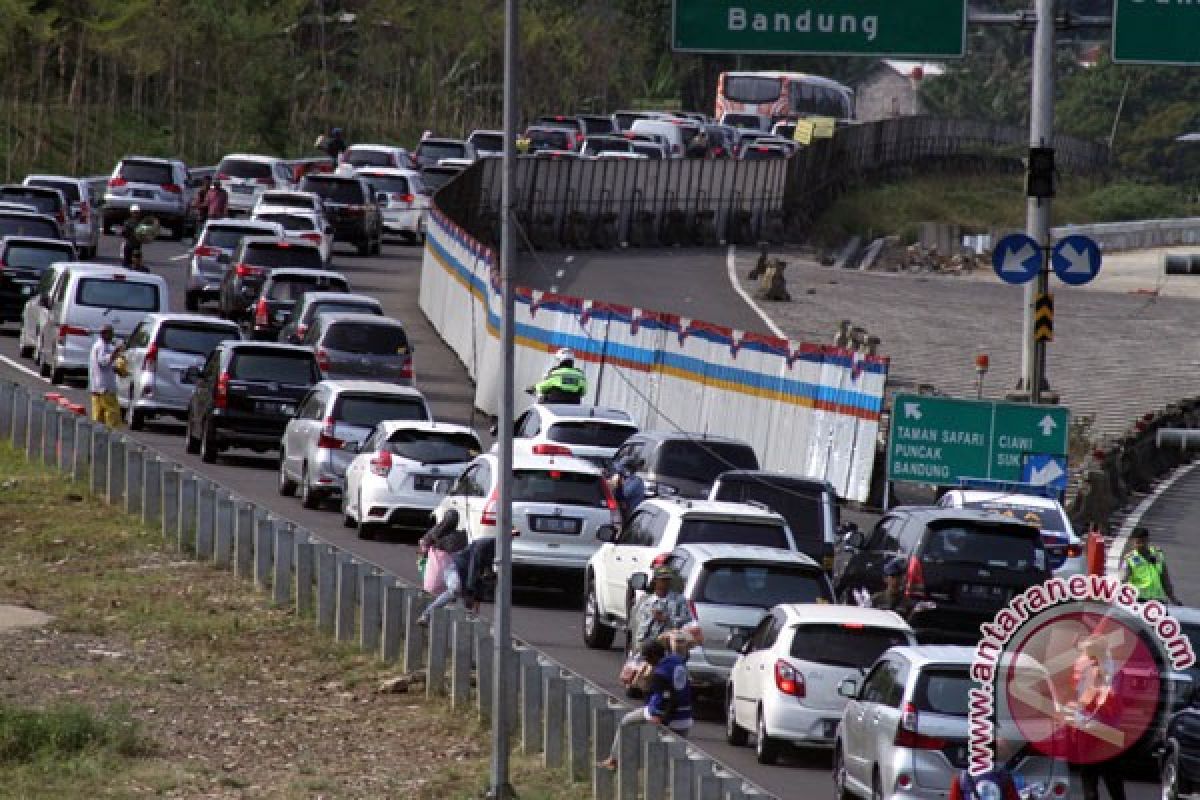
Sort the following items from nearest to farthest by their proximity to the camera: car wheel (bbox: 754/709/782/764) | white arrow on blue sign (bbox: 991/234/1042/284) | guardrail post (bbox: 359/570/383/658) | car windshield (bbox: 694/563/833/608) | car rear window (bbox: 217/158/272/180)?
car wheel (bbox: 754/709/782/764)
car windshield (bbox: 694/563/833/608)
guardrail post (bbox: 359/570/383/658)
white arrow on blue sign (bbox: 991/234/1042/284)
car rear window (bbox: 217/158/272/180)

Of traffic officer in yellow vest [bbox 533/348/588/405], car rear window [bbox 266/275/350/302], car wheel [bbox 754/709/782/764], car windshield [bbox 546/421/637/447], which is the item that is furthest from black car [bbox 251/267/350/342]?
car wheel [bbox 754/709/782/764]

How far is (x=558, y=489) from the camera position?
92.6ft

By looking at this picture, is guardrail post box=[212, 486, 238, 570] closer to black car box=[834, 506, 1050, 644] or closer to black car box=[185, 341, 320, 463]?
black car box=[185, 341, 320, 463]

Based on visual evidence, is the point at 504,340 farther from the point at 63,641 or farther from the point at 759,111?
the point at 759,111

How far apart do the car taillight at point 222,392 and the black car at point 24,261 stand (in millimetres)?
12581

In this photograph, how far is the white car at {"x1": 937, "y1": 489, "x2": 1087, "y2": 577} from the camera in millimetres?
28242

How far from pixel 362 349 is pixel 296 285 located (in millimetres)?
6073

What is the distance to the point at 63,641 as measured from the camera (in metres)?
27.7

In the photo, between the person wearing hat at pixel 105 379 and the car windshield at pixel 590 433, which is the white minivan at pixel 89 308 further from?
the car windshield at pixel 590 433

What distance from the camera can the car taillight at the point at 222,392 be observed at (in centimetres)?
3572

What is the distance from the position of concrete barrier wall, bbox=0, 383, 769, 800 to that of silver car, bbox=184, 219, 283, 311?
38.9 feet

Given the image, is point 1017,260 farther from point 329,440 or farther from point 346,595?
point 329,440

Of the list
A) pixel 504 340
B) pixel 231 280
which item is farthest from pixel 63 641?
pixel 231 280

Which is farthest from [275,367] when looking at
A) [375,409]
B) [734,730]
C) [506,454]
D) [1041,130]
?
[506,454]
